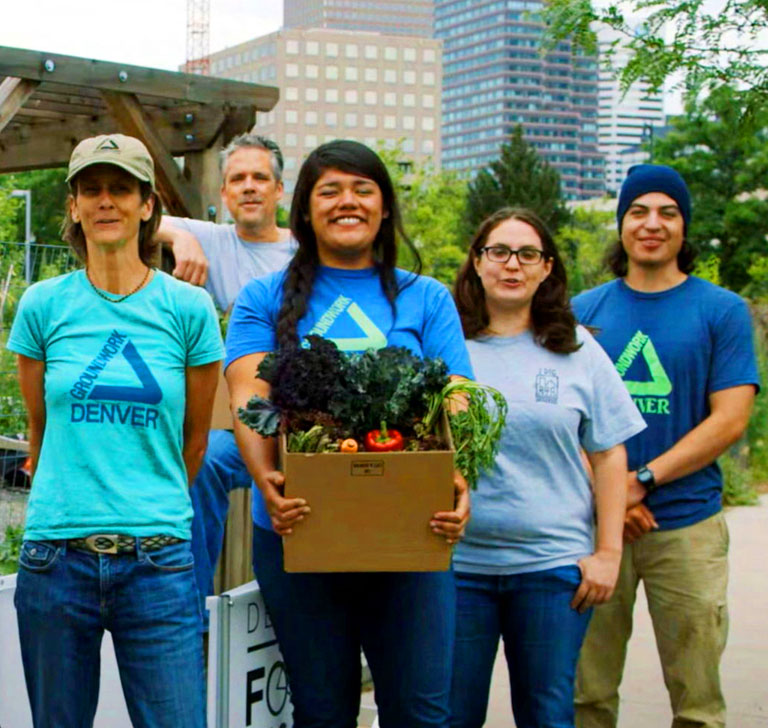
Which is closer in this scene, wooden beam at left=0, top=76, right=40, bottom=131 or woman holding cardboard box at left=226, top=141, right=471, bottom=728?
woman holding cardboard box at left=226, top=141, right=471, bottom=728

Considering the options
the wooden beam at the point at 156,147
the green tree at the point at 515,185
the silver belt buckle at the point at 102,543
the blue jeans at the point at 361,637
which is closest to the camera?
the silver belt buckle at the point at 102,543

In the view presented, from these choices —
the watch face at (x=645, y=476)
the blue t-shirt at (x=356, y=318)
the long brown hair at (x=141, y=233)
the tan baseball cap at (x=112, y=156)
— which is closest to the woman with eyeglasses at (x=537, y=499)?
the watch face at (x=645, y=476)

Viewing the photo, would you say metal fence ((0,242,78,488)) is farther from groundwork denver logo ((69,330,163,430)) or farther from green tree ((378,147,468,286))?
green tree ((378,147,468,286))

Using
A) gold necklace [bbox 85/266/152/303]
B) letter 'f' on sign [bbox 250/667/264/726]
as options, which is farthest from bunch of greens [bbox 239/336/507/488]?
letter 'f' on sign [bbox 250/667/264/726]

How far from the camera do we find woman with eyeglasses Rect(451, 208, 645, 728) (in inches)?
132

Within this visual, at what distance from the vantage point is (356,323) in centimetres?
312

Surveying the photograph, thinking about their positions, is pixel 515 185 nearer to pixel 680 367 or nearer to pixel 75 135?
pixel 75 135

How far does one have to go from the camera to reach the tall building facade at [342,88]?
630 feet

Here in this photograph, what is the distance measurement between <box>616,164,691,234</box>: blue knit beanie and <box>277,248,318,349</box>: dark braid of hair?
1.25 metres

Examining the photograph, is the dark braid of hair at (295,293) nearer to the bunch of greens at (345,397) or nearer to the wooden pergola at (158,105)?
the bunch of greens at (345,397)

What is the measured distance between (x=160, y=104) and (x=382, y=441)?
454 centimetres

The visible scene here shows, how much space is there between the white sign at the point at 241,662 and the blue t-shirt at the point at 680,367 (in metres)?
1.26

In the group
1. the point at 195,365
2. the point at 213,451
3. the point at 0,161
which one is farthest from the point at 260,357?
the point at 0,161

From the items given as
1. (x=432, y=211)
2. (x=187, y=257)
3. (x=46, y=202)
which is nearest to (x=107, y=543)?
(x=187, y=257)
